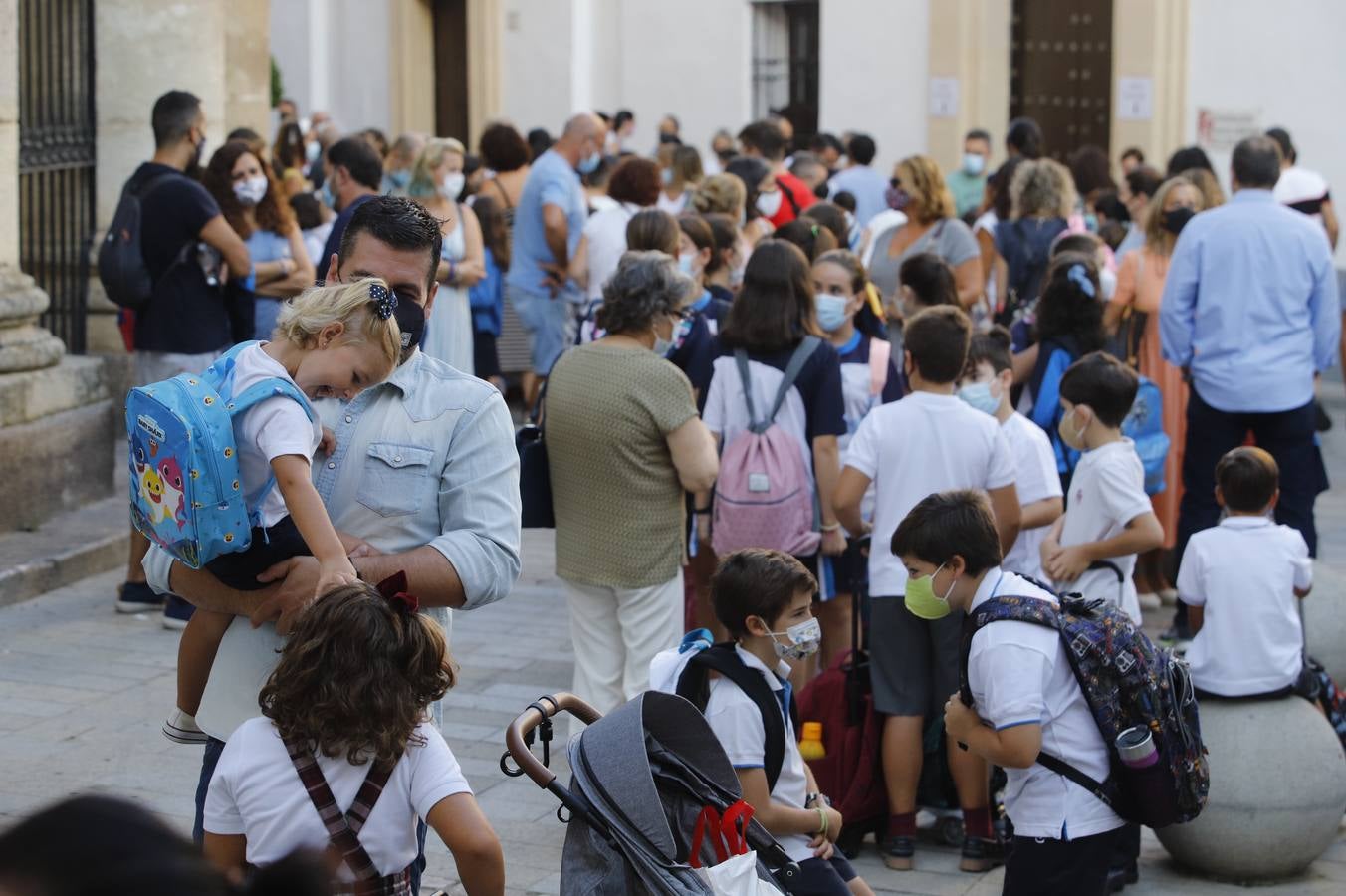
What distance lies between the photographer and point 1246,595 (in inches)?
217

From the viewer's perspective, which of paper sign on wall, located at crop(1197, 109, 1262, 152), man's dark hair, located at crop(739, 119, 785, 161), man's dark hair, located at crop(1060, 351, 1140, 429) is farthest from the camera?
paper sign on wall, located at crop(1197, 109, 1262, 152)

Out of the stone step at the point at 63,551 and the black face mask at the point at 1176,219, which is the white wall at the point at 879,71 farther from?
the stone step at the point at 63,551

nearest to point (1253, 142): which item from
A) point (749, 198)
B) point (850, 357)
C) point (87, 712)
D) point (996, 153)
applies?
point (850, 357)

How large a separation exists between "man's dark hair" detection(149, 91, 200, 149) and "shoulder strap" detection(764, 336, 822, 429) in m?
3.21

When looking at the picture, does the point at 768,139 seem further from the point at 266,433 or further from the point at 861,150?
Answer: the point at 266,433

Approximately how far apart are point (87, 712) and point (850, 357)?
3080mm

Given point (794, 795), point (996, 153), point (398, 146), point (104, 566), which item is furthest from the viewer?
point (996, 153)

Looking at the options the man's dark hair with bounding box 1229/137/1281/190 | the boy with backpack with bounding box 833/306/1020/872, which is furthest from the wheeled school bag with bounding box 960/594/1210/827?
the man's dark hair with bounding box 1229/137/1281/190

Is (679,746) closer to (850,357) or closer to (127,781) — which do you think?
(127,781)

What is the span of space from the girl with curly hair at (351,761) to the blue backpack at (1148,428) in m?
5.44

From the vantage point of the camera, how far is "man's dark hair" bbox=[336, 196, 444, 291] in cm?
353

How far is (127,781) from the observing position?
595 cm

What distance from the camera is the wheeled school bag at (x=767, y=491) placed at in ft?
20.3

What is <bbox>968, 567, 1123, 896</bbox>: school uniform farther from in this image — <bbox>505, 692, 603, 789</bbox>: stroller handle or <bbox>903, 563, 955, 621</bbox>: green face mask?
<bbox>505, 692, 603, 789</bbox>: stroller handle
